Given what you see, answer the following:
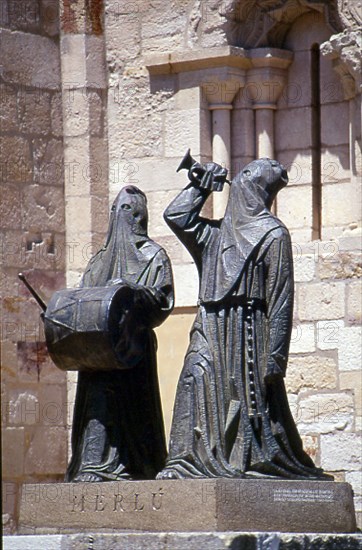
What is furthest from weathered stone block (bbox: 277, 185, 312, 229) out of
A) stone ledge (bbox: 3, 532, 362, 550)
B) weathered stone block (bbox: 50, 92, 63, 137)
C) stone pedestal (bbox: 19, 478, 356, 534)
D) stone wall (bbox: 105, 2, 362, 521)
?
stone ledge (bbox: 3, 532, 362, 550)

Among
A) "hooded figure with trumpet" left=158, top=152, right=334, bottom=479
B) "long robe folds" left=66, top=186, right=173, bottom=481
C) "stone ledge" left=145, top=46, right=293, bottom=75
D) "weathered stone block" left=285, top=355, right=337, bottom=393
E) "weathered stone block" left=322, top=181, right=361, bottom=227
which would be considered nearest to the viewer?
"hooded figure with trumpet" left=158, top=152, right=334, bottom=479

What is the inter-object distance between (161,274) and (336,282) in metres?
2.26

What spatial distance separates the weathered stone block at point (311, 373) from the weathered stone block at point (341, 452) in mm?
324

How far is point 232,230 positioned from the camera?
9.21 m

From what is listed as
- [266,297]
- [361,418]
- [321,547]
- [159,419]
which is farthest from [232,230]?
[361,418]

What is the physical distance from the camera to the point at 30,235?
39.5 ft

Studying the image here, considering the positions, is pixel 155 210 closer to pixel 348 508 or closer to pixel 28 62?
pixel 28 62

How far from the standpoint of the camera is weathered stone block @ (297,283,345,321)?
11328mm

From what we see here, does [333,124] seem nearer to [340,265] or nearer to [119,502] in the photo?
[340,265]

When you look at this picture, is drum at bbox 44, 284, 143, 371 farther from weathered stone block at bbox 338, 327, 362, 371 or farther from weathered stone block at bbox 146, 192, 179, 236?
weathered stone block at bbox 146, 192, 179, 236

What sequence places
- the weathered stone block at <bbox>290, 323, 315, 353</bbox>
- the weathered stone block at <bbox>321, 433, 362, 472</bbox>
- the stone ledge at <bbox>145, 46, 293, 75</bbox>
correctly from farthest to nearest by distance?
the stone ledge at <bbox>145, 46, 293, 75</bbox> → the weathered stone block at <bbox>290, 323, 315, 353</bbox> → the weathered stone block at <bbox>321, 433, 362, 472</bbox>

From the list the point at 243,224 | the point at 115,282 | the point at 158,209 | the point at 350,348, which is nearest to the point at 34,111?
the point at 158,209

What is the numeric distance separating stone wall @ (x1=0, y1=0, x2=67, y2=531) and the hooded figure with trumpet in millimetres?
2841

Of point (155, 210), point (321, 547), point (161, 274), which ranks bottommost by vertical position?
point (321, 547)
